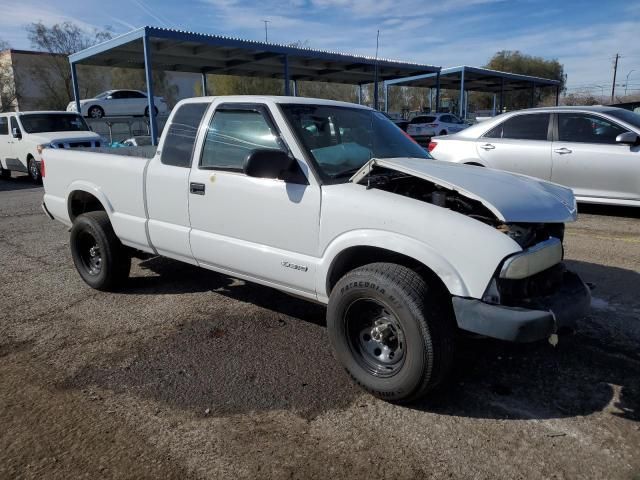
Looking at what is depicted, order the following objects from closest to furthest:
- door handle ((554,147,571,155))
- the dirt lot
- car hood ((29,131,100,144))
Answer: the dirt lot
door handle ((554,147,571,155))
car hood ((29,131,100,144))

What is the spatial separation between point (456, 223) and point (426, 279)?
1.41 feet

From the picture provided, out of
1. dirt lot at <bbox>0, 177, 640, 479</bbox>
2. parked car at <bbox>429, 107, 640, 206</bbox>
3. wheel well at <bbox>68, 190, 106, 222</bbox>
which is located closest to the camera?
dirt lot at <bbox>0, 177, 640, 479</bbox>

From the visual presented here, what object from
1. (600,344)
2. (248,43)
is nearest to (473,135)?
(600,344)

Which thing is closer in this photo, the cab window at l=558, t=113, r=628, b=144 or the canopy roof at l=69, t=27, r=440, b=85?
the cab window at l=558, t=113, r=628, b=144

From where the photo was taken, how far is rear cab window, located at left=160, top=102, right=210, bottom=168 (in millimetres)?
4172

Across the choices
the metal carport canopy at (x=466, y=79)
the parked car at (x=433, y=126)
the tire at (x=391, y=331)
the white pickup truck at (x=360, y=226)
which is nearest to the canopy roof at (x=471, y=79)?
the metal carport canopy at (x=466, y=79)

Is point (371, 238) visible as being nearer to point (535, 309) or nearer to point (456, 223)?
point (456, 223)

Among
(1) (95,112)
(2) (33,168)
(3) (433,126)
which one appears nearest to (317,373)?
(2) (33,168)

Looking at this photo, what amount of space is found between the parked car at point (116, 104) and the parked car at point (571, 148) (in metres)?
20.9

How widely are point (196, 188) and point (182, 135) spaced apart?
56cm

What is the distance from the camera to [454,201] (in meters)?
3.30

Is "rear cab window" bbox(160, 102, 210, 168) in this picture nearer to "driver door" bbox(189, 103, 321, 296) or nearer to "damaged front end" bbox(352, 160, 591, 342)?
"driver door" bbox(189, 103, 321, 296)

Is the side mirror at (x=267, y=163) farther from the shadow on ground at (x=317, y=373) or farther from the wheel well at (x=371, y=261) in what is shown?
the shadow on ground at (x=317, y=373)

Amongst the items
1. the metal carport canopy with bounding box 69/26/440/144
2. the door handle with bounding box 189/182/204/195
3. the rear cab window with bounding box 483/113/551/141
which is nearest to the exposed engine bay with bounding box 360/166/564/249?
the door handle with bounding box 189/182/204/195
